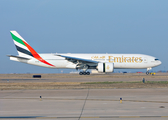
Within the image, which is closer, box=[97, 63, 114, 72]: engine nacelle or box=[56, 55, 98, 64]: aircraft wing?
box=[97, 63, 114, 72]: engine nacelle

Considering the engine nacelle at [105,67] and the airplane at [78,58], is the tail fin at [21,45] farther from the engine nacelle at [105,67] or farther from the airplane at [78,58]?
the engine nacelle at [105,67]

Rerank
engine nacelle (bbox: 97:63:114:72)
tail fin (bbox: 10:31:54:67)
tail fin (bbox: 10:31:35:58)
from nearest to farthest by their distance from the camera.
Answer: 1. engine nacelle (bbox: 97:63:114:72)
2. tail fin (bbox: 10:31:54:67)
3. tail fin (bbox: 10:31:35:58)

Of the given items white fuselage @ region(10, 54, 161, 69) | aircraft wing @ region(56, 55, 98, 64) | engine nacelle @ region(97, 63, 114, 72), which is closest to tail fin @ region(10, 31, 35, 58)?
white fuselage @ region(10, 54, 161, 69)

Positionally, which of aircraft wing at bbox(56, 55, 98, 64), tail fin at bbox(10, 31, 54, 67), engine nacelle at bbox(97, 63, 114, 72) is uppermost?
tail fin at bbox(10, 31, 54, 67)

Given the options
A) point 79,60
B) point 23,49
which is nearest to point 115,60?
point 79,60

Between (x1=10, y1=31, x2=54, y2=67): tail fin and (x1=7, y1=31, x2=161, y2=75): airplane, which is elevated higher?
(x1=10, y1=31, x2=54, y2=67): tail fin

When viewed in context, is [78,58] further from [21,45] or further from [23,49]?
[21,45]

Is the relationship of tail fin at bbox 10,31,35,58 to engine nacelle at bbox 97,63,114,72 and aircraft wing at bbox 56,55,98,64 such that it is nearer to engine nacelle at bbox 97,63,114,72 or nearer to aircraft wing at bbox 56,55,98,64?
aircraft wing at bbox 56,55,98,64

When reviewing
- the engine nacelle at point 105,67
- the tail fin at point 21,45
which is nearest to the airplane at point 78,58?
the tail fin at point 21,45

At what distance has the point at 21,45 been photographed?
164 feet

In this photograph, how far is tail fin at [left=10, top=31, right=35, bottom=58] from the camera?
163ft

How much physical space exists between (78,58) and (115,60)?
23.7 ft

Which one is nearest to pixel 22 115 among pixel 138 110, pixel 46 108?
pixel 46 108

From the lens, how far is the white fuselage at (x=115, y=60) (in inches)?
1916
